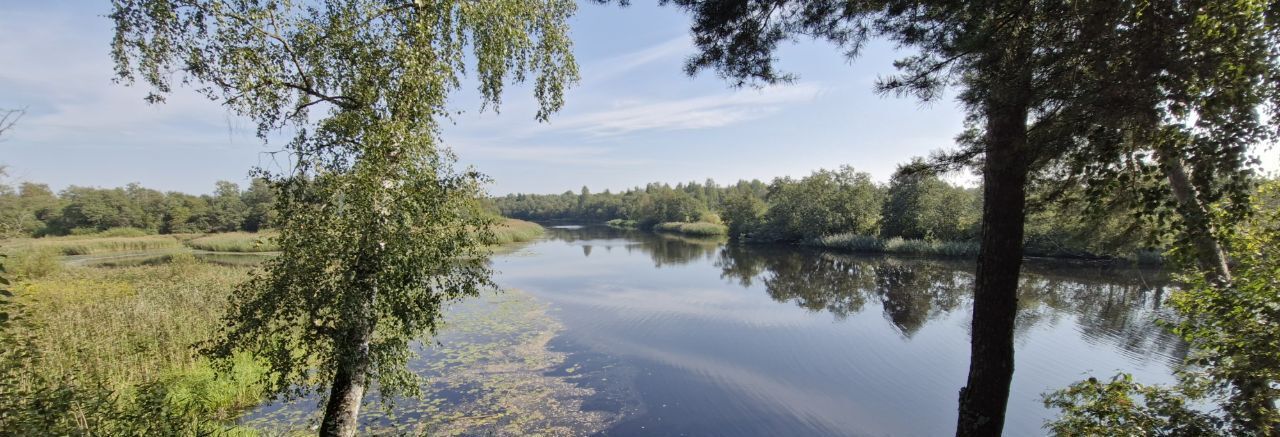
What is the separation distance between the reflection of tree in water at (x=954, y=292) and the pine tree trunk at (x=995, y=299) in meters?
8.11

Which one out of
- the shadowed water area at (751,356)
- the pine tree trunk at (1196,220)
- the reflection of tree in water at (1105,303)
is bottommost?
the shadowed water area at (751,356)

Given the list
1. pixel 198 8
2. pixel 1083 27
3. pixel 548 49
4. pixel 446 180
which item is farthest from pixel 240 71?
pixel 1083 27

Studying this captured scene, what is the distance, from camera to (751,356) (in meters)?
10.4

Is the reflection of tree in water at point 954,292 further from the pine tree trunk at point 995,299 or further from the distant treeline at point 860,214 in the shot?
the pine tree trunk at point 995,299

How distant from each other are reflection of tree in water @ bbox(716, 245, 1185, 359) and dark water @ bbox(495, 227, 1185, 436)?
81 mm

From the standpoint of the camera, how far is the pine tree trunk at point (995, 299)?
3523 millimetres

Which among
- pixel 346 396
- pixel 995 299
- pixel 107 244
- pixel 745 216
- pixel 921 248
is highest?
pixel 745 216

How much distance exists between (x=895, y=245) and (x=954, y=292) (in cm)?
1462

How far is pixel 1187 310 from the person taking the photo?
367cm

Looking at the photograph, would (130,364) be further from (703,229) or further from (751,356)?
(703,229)

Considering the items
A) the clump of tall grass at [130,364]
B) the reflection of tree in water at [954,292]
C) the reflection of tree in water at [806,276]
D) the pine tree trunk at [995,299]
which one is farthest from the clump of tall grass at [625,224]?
the pine tree trunk at [995,299]

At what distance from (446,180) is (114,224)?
54255mm

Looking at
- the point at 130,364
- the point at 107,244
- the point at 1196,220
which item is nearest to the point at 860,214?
the point at 1196,220

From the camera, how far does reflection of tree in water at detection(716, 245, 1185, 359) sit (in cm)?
1206
